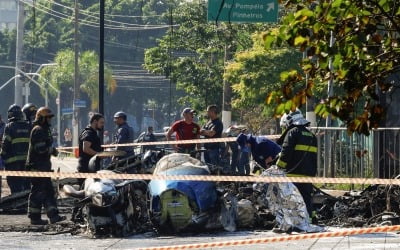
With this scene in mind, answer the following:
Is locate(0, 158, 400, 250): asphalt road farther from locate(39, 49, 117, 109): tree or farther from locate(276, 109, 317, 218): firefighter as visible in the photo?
locate(39, 49, 117, 109): tree

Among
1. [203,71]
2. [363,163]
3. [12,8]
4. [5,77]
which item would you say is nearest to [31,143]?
[363,163]

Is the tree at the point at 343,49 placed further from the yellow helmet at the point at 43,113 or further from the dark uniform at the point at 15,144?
the dark uniform at the point at 15,144

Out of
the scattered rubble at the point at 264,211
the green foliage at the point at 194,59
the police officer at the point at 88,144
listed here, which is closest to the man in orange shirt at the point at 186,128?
the police officer at the point at 88,144

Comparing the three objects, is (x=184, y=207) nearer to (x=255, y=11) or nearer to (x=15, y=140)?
(x=15, y=140)

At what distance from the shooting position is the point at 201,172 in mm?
13148

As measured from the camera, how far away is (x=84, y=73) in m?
81.9

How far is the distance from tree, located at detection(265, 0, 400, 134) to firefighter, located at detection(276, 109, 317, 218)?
24.0ft

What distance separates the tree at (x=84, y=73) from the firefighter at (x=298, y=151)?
6643 cm

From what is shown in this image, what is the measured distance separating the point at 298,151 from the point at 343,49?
7691 millimetres

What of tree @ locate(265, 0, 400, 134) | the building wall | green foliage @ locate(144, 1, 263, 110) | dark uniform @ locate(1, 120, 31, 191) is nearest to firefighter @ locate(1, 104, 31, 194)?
dark uniform @ locate(1, 120, 31, 191)

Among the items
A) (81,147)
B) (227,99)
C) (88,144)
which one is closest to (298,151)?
(88,144)

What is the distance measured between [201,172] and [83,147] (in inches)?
99.3

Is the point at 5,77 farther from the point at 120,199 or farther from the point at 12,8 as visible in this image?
the point at 120,199

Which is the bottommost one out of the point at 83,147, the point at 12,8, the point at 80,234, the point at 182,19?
the point at 80,234
